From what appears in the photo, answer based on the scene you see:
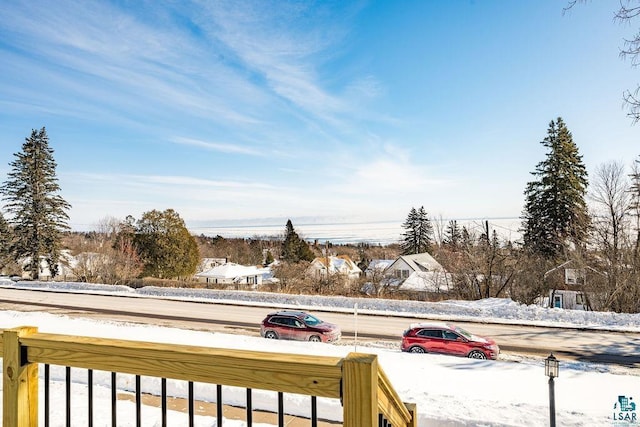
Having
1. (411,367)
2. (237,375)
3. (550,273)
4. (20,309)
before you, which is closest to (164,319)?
(20,309)

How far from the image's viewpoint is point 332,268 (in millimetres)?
43719

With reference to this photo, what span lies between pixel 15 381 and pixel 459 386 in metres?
7.65

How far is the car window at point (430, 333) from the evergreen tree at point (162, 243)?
73.7 feet

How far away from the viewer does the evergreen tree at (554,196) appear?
2645cm

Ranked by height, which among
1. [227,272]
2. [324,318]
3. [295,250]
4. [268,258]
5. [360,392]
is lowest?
[268,258]

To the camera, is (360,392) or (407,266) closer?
(360,392)

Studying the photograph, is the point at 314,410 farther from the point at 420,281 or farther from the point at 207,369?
the point at 420,281

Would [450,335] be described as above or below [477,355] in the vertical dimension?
above

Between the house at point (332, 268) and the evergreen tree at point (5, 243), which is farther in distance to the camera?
the evergreen tree at point (5, 243)

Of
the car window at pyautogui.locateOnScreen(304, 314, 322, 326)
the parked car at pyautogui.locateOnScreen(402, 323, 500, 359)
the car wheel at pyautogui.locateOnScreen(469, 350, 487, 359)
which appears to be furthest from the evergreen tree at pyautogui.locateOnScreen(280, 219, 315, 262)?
the car wheel at pyautogui.locateOnScreen(469, 350, 487, 359)

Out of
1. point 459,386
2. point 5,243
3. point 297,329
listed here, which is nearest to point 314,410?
point 459,386

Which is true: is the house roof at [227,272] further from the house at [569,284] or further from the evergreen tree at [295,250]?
the house at [569,284]

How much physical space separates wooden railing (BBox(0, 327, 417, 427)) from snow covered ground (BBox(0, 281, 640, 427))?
3051mm

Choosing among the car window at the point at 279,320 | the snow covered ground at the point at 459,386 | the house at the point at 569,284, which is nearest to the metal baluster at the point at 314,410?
the snow covered ground at the point at 459,386
